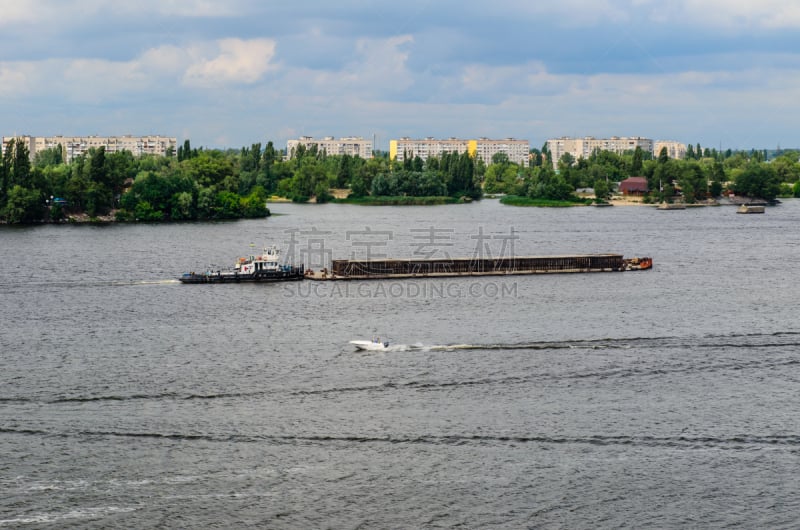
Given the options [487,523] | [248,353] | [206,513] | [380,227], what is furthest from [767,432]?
[380,227]

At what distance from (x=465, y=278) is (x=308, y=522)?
2082 inches

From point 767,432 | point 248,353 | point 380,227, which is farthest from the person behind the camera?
point 380,227

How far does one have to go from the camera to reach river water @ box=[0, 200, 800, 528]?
32.7 metres

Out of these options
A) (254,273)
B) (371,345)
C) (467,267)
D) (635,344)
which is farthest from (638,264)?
(371,345)

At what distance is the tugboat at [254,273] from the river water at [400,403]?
2775mm

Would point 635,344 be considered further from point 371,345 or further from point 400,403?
point 400,403

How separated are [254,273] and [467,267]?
1930 centimetres

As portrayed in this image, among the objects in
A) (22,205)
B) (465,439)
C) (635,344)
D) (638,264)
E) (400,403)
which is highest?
(22,205)

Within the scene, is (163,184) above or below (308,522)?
above

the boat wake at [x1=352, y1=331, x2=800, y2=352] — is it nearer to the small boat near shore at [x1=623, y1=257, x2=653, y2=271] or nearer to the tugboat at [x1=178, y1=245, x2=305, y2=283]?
the tugboat at [x1=178, y1=245, x2=305, y2=283]

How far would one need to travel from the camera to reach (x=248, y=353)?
51.9 meters

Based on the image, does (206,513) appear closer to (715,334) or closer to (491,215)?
(715,334)

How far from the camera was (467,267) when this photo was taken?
85.4 m

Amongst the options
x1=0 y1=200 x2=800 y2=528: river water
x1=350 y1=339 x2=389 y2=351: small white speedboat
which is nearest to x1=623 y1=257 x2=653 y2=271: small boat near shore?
x1=0 y1=200 x2=800 y2=528: river water
